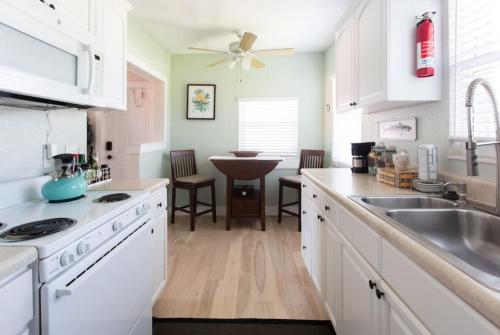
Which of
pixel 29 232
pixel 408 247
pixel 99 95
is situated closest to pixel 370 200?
pixel 408 247

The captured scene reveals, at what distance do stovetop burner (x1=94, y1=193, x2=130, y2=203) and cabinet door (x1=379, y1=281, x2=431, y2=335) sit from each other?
1232 mm

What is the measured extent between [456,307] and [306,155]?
3.54 meters

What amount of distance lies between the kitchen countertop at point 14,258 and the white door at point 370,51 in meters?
1.76

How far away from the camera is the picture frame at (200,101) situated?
4223mm

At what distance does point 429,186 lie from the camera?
145 centimetres

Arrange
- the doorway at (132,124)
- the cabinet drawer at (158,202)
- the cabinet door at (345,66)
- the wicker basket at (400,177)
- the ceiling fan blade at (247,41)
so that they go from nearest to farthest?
the wicker basket at (400,177), the cabinet drawer at (158,202), the cabinet door at (345,66), the ceiling fan blade at (247,41), the doorway at (132,124)

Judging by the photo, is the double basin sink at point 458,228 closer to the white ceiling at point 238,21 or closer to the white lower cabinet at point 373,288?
the white lower cabinet at point 373,288

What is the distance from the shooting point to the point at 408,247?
0.76 metres

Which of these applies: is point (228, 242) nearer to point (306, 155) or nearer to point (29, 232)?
point (306, 155)

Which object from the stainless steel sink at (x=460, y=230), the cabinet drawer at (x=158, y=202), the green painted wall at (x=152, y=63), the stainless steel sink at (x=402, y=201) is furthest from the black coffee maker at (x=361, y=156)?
the green painted wall at (x=152, y=63)

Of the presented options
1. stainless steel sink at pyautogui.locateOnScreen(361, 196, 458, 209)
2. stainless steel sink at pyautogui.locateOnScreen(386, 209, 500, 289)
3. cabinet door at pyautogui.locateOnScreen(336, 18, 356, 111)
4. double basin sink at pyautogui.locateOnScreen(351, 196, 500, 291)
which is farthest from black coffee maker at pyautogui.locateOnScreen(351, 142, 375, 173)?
stainless steel sink at pyautogui.locateOnScreen(386, 209, 500, 289)

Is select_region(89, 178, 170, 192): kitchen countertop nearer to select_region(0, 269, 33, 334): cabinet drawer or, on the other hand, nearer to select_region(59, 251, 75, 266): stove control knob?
select_region(59, 251, 75, 266): stove control knob

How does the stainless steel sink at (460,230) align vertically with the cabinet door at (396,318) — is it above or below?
above

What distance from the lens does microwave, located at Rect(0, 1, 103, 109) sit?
3.16ft
